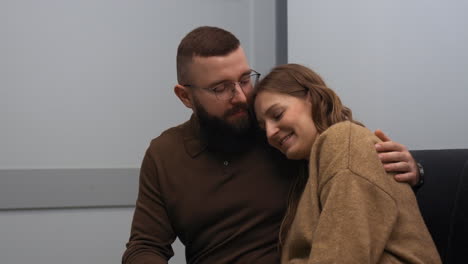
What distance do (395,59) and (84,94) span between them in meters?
1.45

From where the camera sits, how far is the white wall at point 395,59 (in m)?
2.18

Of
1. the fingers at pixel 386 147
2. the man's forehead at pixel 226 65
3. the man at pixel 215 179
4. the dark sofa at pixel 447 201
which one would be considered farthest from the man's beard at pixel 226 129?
the dark sofa at pixel 447 201

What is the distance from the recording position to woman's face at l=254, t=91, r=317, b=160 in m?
1.32

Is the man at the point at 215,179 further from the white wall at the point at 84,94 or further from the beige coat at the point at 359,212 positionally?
the white wall at the point at 84,94

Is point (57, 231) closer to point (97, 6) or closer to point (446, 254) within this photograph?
point (97, 6)

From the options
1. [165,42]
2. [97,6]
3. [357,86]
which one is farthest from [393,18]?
[97,6]

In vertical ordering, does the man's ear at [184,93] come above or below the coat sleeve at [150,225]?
above

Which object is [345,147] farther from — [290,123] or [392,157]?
[290,123]

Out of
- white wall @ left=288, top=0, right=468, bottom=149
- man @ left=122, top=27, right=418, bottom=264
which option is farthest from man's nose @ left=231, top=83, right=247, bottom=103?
white wall @ left=288, top=0, right=468, bottom=149

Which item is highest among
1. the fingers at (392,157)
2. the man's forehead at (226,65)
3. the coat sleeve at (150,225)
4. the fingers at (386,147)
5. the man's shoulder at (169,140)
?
the man's forehead at (226,65)

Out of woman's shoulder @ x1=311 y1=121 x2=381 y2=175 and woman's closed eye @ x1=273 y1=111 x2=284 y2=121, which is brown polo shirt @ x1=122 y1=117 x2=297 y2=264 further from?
woman's shoulder @ x1=311 y1=121 x2=381 y2=175

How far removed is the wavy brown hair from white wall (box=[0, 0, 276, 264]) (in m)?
1.03

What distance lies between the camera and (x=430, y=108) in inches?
87.4

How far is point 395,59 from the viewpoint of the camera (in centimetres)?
220
